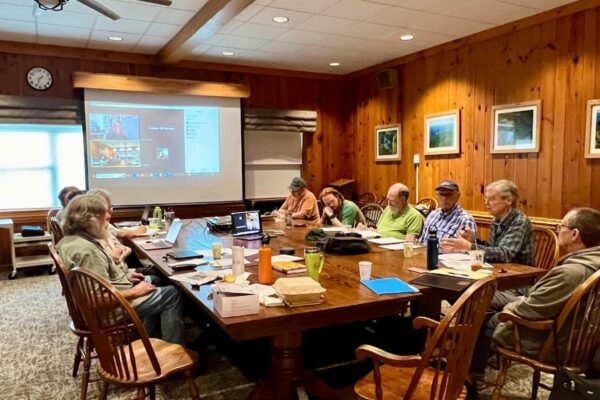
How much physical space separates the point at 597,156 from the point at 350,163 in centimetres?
365

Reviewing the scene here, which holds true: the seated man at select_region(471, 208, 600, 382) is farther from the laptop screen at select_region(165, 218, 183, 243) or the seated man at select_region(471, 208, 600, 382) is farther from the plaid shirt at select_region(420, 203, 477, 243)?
the laptop screen at select_region(165, 218, 183, 243)

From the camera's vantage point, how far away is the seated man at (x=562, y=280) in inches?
71.7

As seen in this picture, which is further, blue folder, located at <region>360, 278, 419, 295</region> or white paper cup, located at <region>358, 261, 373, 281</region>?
white paper cup, located at <region>358, 261, 373, 281</region>

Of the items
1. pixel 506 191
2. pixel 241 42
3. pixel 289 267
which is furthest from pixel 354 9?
pixel 289 267

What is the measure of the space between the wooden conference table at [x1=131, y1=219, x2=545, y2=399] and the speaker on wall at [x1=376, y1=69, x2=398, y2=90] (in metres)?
3.60

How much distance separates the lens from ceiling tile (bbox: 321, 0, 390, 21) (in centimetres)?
384

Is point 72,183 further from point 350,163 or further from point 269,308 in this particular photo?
point 269,308

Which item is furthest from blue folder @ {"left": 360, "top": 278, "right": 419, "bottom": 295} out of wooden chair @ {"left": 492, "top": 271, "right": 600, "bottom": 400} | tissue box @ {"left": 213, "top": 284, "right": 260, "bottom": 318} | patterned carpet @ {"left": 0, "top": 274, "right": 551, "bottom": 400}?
patterned carpet @ {"left": 0, "top": 274, "right": 551, "bottom": 400}

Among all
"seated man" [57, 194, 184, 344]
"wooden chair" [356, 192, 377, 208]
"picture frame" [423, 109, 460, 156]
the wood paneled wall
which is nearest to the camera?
"seated man" [57, 194, 184, 344]

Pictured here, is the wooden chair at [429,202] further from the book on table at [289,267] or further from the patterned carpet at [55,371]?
the book on table at [289,267]

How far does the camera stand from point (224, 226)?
3.83 metres

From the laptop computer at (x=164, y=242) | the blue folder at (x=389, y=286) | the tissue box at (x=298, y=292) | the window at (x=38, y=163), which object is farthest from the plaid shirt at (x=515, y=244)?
the window at (x=38, y=163)

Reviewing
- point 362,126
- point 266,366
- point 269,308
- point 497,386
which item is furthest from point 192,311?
point 362,126

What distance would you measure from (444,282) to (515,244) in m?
0.80
